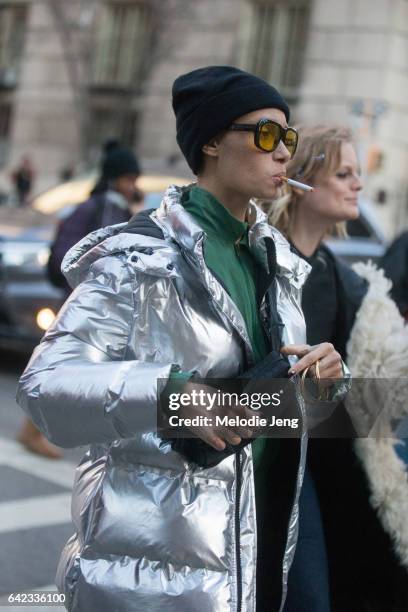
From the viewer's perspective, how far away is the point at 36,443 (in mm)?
6945

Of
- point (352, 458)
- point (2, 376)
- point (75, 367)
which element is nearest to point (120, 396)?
point (75, 367)

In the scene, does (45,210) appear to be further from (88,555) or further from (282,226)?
(88,555)

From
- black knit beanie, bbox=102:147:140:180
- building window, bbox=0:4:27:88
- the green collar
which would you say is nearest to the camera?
the green collar

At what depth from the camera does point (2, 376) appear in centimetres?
966

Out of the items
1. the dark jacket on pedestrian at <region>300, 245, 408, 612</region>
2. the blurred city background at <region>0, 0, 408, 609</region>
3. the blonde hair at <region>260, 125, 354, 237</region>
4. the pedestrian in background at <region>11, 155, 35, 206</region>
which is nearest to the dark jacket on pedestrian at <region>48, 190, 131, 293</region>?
the blonde hair at <region>260, 125, 354, 237</region>

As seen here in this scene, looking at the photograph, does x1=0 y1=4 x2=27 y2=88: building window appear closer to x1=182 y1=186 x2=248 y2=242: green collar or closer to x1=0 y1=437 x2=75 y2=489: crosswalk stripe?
x1=0 y1=437 x2=75 y2=489: crosswalk stripe

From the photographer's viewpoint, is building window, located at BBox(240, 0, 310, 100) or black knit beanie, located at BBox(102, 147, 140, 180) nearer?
black knit beanie, located at BBox(102, 147, 140, 180)

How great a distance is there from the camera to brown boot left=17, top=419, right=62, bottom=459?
22.7 feet

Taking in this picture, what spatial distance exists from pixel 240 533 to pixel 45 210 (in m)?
8.45

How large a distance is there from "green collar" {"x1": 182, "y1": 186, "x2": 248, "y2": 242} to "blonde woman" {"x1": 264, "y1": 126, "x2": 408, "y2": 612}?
53cm

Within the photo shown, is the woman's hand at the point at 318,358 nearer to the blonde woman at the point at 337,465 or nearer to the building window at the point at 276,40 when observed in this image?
the blonde woman at the point at 337,465

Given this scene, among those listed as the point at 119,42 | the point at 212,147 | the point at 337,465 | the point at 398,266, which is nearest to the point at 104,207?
the point at 398,266
